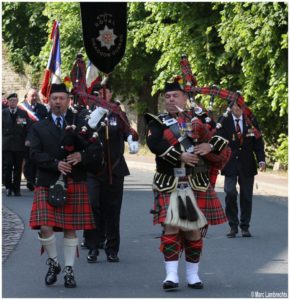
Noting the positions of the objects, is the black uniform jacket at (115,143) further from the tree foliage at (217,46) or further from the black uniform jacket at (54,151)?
the tree foliage at (217,46)

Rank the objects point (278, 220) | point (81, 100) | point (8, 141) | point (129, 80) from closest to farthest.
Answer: point (81, 100), point (278, 220), point (8, 141), point (129, 80)

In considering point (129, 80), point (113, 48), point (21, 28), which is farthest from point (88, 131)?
point (21, 28)

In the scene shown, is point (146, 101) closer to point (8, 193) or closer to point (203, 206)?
point (8, 193)

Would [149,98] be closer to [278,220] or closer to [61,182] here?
[278,220]

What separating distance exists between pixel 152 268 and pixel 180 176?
56.4 inches

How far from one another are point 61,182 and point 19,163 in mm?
9161

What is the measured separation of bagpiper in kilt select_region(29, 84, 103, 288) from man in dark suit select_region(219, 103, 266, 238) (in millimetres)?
3612

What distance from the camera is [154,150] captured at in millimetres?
8602

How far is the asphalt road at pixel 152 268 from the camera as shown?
328 inches

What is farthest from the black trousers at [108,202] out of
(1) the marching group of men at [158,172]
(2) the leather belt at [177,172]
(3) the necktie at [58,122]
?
(2) the leather belt at [177,172]

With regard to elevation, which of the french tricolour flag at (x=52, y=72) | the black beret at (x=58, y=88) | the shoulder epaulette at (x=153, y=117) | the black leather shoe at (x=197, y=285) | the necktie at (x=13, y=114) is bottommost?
the black leather shoe at (x=197, y=285)

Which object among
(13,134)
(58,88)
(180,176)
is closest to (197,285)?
(180,176)

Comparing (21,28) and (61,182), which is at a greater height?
(21,28)

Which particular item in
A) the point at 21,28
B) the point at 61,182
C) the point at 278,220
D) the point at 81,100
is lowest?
the point at 278,220
